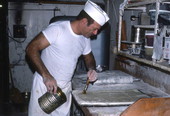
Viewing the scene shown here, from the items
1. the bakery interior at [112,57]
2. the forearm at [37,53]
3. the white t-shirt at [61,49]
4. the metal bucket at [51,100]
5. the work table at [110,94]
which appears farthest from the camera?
the white t-shirt at [61,49]

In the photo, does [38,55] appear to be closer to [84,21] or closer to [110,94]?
[84,21]

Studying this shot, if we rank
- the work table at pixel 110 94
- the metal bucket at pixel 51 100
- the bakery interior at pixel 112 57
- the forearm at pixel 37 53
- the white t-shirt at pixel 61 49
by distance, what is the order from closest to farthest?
the work table at pixel 110 94
the bakery interior at pixel 112 57
the metal bucket at pixel 51 100
the forearm at pixel 37 53
the white t-shirt at pixel 61 49

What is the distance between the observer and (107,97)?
6.84 feet

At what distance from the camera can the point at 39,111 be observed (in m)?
2.58

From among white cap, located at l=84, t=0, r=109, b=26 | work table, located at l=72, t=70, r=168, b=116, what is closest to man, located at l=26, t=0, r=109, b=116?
white cap, located at l=84, t=0, r=109, b=26

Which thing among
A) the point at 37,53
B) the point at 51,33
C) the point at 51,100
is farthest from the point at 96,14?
the point at 51,100

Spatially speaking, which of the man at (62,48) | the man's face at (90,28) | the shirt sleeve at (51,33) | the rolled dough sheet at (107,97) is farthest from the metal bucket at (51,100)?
the man's face at (90,28)

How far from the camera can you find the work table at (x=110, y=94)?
1.82 meters

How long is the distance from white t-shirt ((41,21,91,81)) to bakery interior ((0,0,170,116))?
236mm

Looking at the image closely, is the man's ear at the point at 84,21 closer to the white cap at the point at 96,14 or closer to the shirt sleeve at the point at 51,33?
the white cap at the point at 96,14

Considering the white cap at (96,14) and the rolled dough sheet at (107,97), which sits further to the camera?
the white cap at (96,14)

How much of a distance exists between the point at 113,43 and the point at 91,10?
6.35 ft

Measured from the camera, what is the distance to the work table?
1819 millimetres

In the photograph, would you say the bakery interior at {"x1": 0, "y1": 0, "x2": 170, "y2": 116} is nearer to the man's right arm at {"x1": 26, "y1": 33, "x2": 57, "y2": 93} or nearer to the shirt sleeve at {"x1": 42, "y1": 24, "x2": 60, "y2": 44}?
the man's right arm at {"x1": 26, "y1": 33, "x2": 57, "y2": 93}
